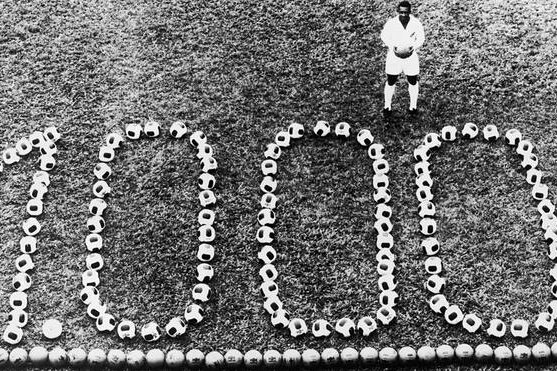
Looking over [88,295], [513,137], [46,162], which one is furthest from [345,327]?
[46,162]

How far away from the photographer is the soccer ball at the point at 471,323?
687 cm

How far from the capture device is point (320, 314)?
23.1ft

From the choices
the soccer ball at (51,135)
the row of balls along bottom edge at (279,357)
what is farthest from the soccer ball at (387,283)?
the soccer ball at (51,135)

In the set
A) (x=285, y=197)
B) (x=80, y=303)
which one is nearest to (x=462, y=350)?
(x=285, y=197)

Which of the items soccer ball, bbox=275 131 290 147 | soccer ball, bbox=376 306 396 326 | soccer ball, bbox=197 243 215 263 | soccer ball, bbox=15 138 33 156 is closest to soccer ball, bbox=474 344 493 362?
soccer ball, bbox=376 306 396 326

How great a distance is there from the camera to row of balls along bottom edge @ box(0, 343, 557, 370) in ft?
22.0

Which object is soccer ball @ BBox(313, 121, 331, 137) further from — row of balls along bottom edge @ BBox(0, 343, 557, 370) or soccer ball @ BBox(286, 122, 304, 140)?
row of balls along bottom edge @ BBox(0, 343, 557, 370)

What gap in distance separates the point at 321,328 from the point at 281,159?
6.06ft

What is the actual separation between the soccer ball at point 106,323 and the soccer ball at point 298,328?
1533 mm

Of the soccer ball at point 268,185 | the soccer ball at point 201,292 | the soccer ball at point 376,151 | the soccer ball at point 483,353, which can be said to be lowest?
the soccer ball at point 483,353

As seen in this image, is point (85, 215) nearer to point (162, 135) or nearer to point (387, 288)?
point (162, 135)

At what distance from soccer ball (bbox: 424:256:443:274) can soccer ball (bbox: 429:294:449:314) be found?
0.25m

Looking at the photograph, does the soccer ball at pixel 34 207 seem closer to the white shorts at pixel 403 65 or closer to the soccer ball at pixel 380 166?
the soccer ball at pixel 380 166

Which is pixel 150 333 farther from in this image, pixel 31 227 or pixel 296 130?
pixel 296 130
